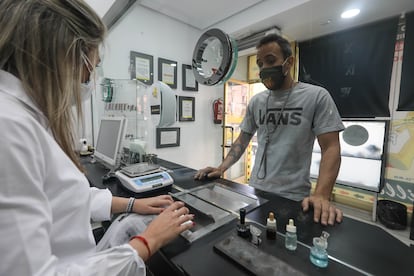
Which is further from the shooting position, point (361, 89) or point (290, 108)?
point (361, 89)

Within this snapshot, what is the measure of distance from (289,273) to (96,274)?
44cm

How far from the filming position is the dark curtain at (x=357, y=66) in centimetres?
249

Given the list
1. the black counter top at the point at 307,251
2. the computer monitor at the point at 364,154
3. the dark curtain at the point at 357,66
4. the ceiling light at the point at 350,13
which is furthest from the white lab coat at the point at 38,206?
the dark curtain at the point at 357,66

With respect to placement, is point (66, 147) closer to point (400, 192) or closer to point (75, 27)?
point (75, 27)

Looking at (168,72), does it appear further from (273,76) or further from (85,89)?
(85,89)

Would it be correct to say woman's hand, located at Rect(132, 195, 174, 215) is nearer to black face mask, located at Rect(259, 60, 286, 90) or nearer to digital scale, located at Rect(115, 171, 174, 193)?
digital scale, located at Rect(115, 171, 174, 193)

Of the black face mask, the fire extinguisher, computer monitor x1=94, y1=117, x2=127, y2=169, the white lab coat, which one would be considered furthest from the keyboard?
the fire extinguisher

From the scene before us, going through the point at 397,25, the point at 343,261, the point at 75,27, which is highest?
the point at 397,25

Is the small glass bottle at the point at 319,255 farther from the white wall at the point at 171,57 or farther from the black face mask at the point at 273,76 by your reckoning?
→ the white wall at the point at 171,57

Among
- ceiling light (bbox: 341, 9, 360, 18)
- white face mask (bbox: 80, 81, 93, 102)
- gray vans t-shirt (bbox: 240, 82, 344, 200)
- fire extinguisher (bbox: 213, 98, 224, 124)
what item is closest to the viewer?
white face mask (bbox: 80, 81, 93, 102)

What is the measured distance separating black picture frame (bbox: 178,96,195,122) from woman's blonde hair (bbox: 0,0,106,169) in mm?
2432

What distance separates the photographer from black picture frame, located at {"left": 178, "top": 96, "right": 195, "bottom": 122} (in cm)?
295

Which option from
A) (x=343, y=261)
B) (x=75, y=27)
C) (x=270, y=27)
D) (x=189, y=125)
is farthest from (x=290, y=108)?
(x=189, y=125)

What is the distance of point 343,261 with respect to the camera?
21.9 inches
